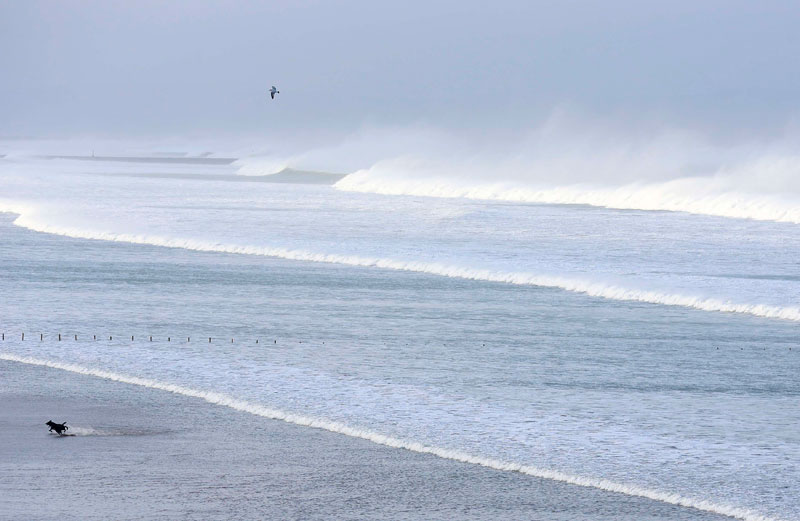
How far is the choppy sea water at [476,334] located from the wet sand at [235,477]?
0.51 metres

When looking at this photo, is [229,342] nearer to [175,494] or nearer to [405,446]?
[405,446]

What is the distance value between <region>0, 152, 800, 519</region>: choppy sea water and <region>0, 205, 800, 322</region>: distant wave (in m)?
0.08

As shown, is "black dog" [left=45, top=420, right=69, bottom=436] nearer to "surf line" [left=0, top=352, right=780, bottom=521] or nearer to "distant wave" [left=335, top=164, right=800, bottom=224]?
"surf line" [left=0, top=352, right=780, bottom=521]

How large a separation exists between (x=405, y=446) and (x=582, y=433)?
1.85 metres

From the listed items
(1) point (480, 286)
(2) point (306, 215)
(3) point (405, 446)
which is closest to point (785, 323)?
(1) point (480, 286)

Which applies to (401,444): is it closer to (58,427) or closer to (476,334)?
(58,427)

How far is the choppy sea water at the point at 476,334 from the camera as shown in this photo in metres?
13.1

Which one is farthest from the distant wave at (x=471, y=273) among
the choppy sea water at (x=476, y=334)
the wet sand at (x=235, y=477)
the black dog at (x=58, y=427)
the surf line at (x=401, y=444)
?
the black dog at (x=58, y=427)

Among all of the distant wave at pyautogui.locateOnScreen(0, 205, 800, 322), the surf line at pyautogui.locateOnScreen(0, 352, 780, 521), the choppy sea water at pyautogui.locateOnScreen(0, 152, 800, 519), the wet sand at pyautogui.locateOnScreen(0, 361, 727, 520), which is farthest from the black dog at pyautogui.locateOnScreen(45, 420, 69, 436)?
the distant wave at pyautogui.locateOnScreen(0, 205, 800, 322)

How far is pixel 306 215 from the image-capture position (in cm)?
4616

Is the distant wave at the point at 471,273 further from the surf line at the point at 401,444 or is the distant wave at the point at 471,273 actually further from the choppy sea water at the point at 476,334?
the surf line at the point at 401,444

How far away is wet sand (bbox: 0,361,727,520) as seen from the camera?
10.9m

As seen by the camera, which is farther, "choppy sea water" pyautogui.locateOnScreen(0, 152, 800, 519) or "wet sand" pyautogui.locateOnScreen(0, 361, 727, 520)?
"choppy sea water" pyautogui.locateOnScreen(0, 152, 800, 519)

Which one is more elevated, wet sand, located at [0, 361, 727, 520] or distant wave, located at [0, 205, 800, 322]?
distant wave, located at [0, 205, 800, 322]
